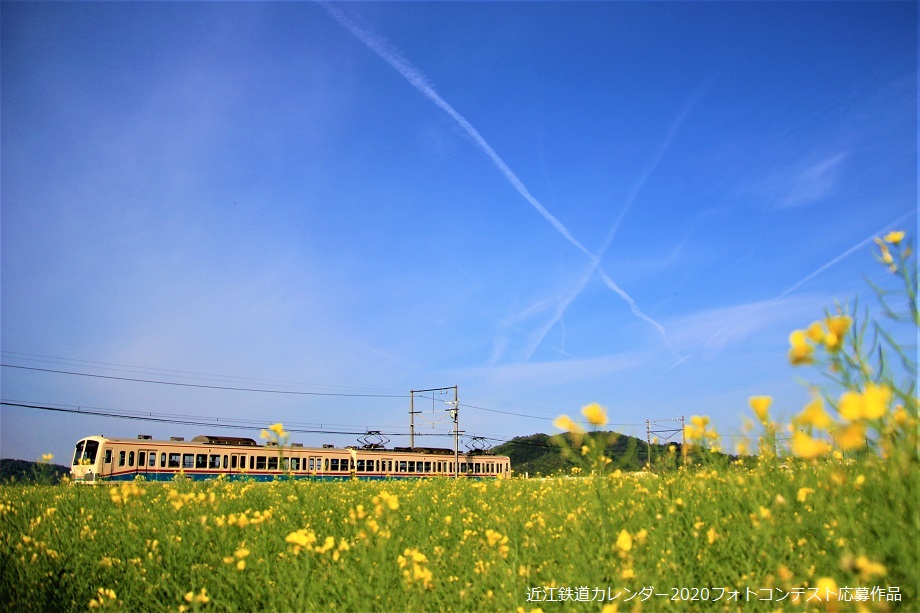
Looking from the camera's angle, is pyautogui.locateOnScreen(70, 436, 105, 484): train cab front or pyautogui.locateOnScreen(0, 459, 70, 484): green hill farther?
pyautogui.locateOnScreen(70, 436, 105, 484): train cab front

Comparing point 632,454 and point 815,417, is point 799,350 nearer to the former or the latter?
point 815,417

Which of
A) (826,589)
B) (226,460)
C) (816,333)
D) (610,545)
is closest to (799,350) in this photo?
(816,333)

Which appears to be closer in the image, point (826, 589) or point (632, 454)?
point (826, 589)

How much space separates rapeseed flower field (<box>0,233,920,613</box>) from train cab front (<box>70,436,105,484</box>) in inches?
617

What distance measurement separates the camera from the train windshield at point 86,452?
18.3m

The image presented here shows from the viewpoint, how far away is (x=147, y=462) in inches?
741

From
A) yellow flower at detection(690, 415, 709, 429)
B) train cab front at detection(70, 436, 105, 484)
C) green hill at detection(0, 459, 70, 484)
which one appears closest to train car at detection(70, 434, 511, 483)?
train cab front at detection(70, 436, 105, 484)

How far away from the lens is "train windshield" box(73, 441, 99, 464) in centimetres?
1827

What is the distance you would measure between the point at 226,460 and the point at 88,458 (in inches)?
166

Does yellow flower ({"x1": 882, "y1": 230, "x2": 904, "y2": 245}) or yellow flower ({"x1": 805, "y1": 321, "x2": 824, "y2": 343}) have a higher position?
yellow flower ({"x1": 882, "y1": 230, "x2": 904, "y2": 245})

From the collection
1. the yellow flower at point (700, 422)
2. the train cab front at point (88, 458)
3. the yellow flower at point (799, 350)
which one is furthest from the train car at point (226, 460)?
the yellow flower at point (799, 350)

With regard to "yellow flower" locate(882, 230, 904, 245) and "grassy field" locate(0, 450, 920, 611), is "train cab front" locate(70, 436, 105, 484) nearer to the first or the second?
"grassy field" locate(0, 450, 920, 611)

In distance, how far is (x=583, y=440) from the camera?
2139 millimetres

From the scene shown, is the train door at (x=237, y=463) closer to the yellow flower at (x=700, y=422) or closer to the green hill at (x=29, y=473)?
the green hill at (x=29, y=473)
